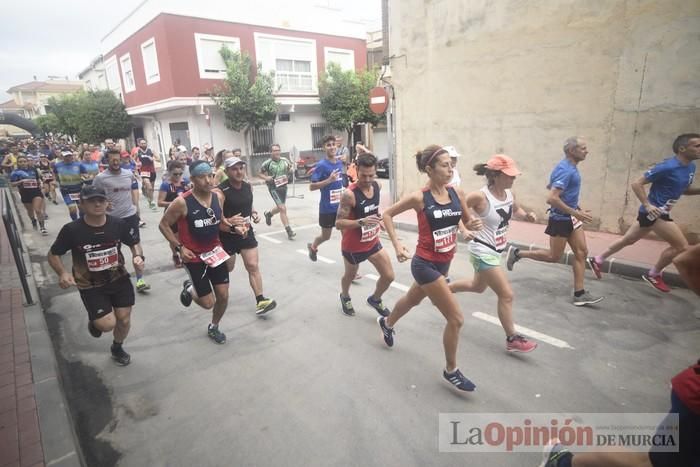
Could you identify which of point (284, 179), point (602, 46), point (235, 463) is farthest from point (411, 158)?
point (235, 463)

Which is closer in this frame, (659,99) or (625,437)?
(625,437)

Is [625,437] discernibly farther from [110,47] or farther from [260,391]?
[110,47]

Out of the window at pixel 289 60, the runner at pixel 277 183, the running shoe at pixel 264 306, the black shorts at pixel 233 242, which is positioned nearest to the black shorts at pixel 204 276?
the black shorts at pixel 233 242

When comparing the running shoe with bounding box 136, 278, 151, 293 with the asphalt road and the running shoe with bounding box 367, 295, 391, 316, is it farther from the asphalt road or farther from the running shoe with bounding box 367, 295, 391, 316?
the running shoe with bounding box 367, 295, 391, 316

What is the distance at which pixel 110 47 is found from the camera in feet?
89.0

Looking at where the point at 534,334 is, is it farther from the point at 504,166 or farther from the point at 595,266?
the point at 595,266

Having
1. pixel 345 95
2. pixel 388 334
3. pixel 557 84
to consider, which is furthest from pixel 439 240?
pixel 345 95

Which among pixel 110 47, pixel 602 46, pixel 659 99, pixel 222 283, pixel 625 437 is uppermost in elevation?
pixel 110 47

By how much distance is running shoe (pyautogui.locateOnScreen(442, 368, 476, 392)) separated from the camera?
334 cm

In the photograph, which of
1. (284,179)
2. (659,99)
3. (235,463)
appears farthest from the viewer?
(284,179)

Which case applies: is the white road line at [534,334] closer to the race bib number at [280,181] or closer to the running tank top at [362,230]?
the running tank top at [362,230]

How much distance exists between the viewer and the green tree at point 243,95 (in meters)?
19.9

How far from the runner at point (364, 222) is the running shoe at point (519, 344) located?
1357 millimetres

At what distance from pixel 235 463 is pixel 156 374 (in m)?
1.58
